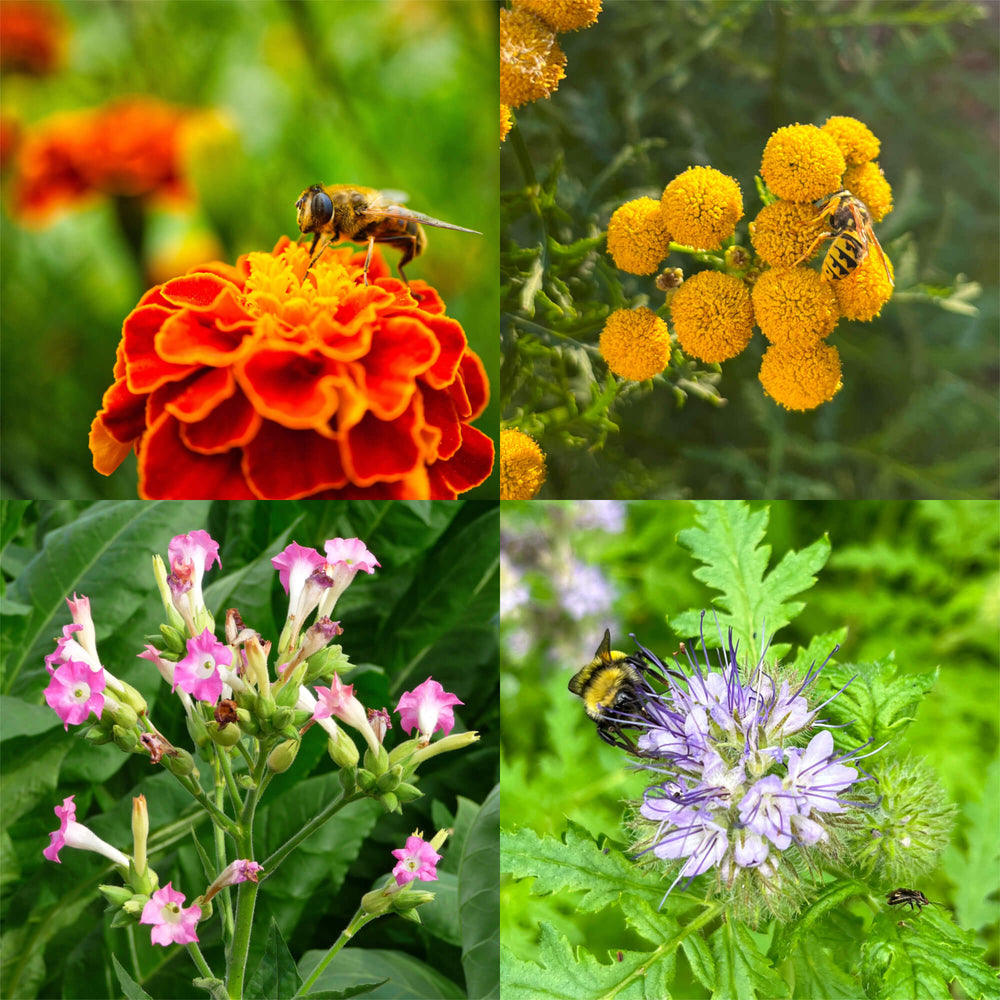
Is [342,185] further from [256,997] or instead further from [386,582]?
[256,997]

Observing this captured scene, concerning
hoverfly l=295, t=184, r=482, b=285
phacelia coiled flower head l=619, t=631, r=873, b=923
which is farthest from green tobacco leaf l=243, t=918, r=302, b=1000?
hoverfly l=295, t=184, r=482, b=285

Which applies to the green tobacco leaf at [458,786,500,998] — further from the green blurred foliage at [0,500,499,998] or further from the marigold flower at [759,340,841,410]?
the marigold flower at [759,340,841,410]

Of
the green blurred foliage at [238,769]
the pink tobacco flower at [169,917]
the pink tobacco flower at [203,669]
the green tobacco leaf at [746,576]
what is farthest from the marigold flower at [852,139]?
the pink tobacco flower at [169,917]

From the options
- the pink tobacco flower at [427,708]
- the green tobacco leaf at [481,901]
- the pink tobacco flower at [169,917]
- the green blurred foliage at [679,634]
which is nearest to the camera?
the pink tobacco flower at [169,917]

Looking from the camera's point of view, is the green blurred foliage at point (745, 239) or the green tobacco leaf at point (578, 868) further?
the green blurred foliage at point (745, 239)

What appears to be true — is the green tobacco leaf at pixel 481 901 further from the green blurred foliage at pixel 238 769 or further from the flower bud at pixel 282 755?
the flower bud at pixel 282 755

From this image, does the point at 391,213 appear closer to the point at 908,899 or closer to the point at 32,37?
the point at 32,37

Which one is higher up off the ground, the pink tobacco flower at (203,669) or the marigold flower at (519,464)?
the pink tobacco flower at (203,669)

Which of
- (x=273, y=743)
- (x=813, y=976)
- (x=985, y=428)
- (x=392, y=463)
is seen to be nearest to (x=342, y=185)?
(x=392, y=463)
